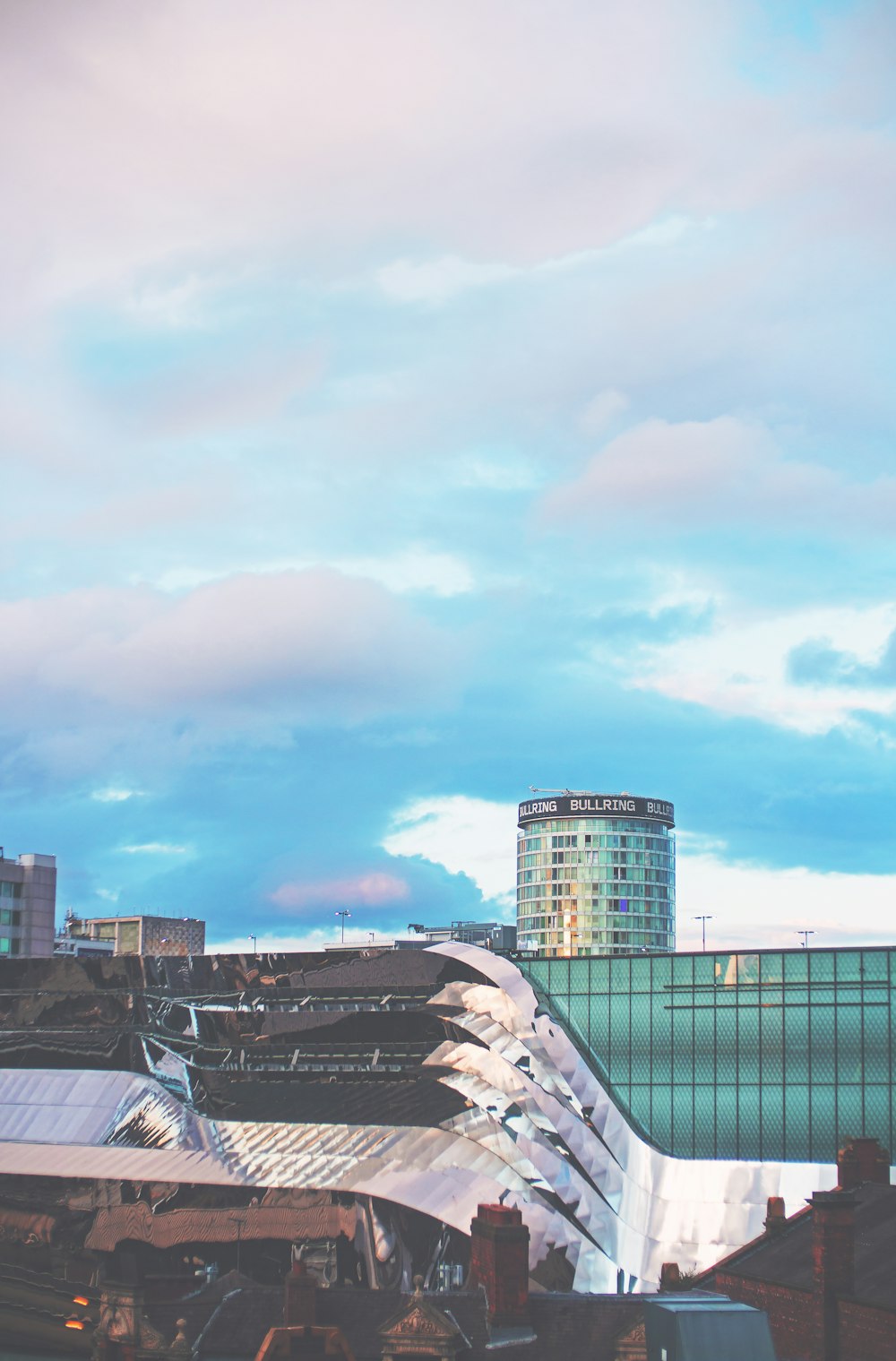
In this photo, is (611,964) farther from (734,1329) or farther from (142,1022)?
(734,1329)

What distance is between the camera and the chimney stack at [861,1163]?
56.8m

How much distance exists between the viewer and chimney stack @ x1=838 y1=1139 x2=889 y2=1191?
56.8 metres

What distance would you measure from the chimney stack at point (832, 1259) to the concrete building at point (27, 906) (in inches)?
5358

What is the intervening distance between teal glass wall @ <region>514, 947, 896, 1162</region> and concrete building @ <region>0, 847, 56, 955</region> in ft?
323

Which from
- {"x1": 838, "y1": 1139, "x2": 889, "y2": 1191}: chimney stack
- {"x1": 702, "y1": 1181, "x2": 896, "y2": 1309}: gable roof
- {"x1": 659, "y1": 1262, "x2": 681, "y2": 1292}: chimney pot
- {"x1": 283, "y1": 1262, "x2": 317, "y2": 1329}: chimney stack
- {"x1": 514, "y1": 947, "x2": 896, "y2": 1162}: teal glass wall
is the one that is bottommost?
{"x1": 659, "y1": 1262, "x2": 681, "y2": 1292}: chimney pot

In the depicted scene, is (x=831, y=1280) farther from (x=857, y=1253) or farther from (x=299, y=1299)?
(x=299, y=1299)

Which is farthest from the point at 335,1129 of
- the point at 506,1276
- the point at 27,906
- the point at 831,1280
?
the point at 27,906

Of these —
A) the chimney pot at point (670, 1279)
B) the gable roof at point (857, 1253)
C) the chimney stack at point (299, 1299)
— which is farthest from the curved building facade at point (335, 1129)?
the chimney stack at point (299, 1299)

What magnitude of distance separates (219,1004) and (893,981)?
122ft

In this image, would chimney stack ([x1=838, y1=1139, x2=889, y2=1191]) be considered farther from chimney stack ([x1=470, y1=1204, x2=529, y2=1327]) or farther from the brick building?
chimney stack ([x1=470, y1=1204, x2=529, y2=1327])

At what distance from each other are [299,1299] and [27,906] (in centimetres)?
13267

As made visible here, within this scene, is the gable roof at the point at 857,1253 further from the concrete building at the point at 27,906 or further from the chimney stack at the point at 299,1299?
the concrete building at the point at 27,906

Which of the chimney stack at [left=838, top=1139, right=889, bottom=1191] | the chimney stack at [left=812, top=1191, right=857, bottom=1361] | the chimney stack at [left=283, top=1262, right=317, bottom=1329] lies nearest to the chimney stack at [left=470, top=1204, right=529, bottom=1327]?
the chimney stack at [left=283, top=1262, right=317, bottom=1329]

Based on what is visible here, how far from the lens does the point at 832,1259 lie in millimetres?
44156
